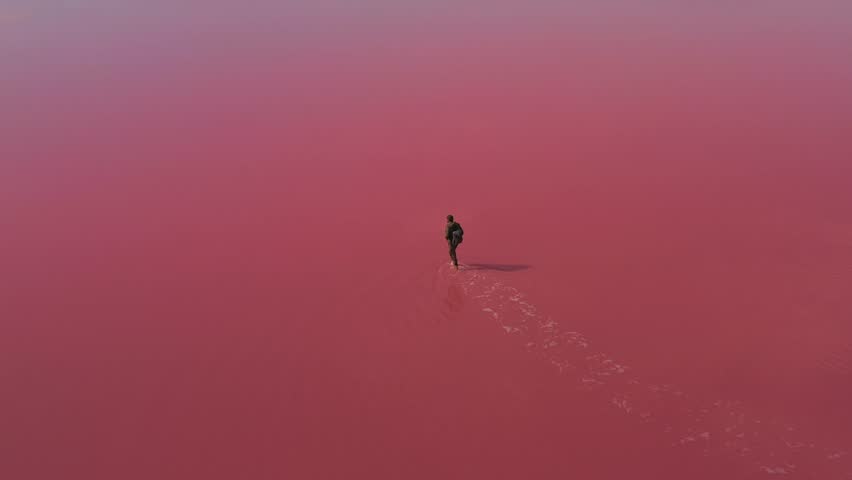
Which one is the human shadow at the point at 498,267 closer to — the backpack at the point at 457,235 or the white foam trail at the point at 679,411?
the backpack at the point at 457,235

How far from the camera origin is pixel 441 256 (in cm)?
946

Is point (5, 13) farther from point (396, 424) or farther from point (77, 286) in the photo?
point (396, 424)

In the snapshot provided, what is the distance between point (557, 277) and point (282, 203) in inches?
210

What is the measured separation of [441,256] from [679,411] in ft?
13.6

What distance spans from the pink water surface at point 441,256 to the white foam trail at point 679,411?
36 millimetres

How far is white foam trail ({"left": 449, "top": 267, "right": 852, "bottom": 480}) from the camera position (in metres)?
6.16

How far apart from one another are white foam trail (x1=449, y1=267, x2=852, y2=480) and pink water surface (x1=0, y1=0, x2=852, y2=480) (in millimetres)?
36

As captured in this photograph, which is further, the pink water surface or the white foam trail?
the pink water surface

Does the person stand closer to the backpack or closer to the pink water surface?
the backpack

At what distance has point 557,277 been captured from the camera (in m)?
8.87

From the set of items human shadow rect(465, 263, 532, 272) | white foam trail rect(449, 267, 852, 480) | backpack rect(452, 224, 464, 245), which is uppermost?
backpack rect(452, 224, 464, 245)

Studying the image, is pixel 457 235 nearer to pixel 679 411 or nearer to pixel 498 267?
pixel 498 267

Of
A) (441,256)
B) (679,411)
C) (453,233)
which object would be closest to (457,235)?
(453,233)

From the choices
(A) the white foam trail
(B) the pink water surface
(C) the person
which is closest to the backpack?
(C) the person
